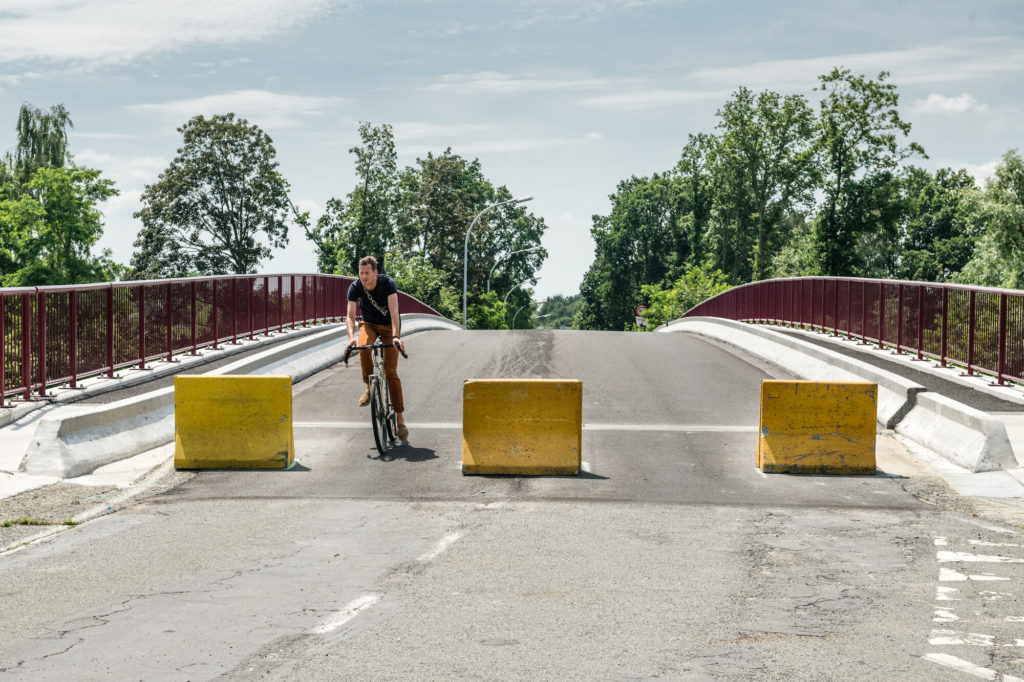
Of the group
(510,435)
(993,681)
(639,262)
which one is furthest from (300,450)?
(639,262)

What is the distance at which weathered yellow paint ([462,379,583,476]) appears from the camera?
10.7 m

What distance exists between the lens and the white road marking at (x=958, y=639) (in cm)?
541

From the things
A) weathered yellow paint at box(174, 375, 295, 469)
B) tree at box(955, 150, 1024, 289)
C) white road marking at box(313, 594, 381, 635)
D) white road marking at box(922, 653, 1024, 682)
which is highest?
tree at box(955, 150, 1024, 289)

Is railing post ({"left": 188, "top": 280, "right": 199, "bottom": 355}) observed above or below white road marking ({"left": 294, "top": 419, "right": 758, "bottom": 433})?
above

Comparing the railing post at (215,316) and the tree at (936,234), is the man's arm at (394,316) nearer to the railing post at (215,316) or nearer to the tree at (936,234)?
the railing post at (215,316)

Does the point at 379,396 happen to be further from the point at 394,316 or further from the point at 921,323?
the point at 921,323

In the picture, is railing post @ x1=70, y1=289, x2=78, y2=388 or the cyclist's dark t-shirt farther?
railing post @ x1=70, y1=289, x2=78, y2=388

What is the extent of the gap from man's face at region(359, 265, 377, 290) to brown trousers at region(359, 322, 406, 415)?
17.4 inches

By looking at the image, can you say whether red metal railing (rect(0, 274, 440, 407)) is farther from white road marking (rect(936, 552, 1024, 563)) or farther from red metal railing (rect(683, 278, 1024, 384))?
red metal railing (rect(683, 278, 1024, 384))

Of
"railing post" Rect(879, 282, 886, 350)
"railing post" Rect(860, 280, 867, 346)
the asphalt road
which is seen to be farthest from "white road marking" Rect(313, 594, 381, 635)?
"railing post" Rect(860, 280, 867, 346)

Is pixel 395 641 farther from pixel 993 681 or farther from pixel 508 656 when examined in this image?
pixel 993 681

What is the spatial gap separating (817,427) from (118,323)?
29.4 feet

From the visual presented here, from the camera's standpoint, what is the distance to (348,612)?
591 centimetres

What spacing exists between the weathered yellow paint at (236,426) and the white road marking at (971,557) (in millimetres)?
6103
